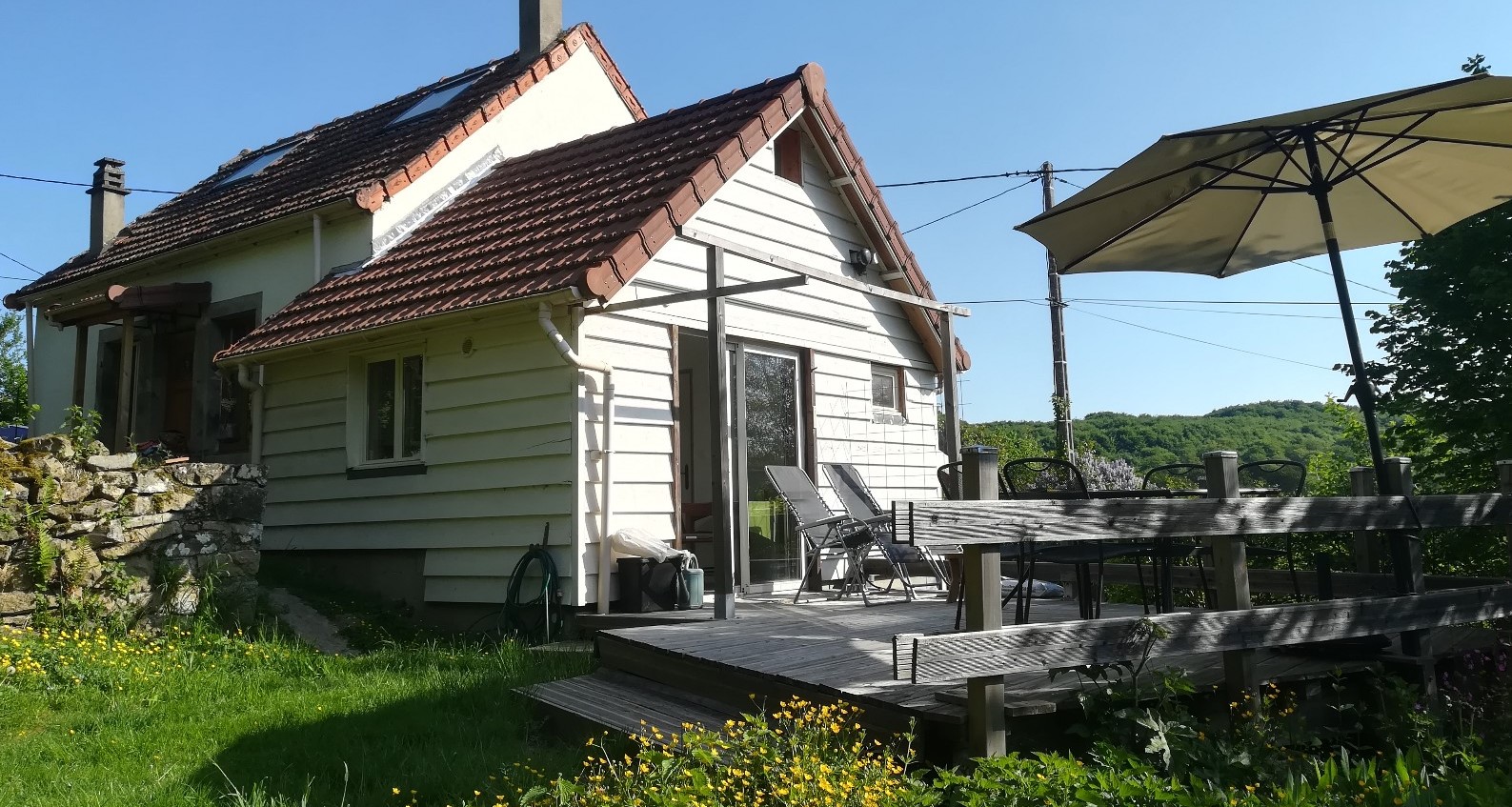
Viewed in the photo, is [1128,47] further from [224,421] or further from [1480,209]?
[224,421]

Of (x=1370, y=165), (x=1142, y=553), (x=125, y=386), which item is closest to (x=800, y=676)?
(x=1142, y=553)

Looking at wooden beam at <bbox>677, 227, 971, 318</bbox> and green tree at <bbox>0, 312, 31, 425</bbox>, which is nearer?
wooden beam at <bbox>677, 227, 971, 318</bbox>

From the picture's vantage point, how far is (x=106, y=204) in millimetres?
14680

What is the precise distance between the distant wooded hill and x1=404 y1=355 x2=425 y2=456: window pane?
18.0 meters

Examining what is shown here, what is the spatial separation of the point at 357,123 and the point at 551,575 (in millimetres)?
8900

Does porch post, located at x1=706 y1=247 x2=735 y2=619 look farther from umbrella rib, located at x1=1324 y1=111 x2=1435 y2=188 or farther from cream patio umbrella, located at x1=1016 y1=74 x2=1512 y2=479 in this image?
umbrella rib, located at x1=1324 y1=111 x2=1435 y2=188

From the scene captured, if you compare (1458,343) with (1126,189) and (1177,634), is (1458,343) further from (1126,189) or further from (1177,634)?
(1177,634)

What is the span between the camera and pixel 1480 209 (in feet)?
19.3

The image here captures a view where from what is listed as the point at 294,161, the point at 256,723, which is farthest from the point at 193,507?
the point at 294,161

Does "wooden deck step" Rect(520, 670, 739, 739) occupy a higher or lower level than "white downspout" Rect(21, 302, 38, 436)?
lower

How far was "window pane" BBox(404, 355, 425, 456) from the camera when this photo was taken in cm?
904

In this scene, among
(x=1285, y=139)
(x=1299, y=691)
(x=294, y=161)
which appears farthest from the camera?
(x=294, y=161)

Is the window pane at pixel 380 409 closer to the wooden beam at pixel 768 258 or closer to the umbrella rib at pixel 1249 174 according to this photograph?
the wooden beam at pixel 768 258

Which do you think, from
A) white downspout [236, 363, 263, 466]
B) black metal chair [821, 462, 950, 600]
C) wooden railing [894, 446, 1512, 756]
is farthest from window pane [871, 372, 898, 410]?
wooden railing [894, 446, 1512, 756]
